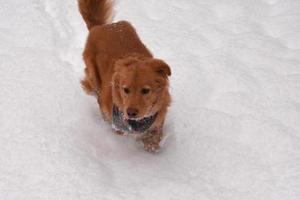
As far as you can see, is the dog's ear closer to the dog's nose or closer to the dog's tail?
the dog's nose

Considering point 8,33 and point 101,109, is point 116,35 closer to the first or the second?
point 101,109

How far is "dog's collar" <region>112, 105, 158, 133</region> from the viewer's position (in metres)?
4.09

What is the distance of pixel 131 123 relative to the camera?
4.07m

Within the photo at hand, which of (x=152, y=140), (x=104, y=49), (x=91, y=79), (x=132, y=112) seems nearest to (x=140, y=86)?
(x=132, y=112)

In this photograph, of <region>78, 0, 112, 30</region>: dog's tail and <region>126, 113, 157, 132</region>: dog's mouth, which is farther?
<region>78, 0, 112, 30</region>: dog's tail

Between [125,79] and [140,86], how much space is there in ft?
0.53

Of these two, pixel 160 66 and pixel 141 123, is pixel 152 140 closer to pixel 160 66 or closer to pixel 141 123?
pixel 141 123

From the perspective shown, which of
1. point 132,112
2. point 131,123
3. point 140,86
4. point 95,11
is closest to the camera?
point 132,112

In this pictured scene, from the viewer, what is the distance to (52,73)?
17.1 ft

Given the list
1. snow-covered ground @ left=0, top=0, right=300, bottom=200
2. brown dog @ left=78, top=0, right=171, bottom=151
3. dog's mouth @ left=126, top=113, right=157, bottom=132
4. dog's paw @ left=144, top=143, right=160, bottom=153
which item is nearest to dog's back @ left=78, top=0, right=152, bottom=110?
brown dog @ left=78, top=0, right=171, bottom=151

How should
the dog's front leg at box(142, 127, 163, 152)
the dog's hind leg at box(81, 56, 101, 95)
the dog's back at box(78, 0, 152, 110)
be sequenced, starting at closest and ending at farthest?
the dog's front leg at box(142, 127, 163, 152) < the dog's back at box(78, 0, 152, 110) < the dog's hind leg at box(81, 56, 101, 95)

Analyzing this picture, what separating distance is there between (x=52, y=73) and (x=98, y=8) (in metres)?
0.97

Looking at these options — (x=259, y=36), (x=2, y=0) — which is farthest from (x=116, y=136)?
(x=2, y=0)

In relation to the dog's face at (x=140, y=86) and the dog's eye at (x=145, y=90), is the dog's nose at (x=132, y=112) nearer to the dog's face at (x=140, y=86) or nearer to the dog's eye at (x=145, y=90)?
the dog's face at (x=140, y=86)
